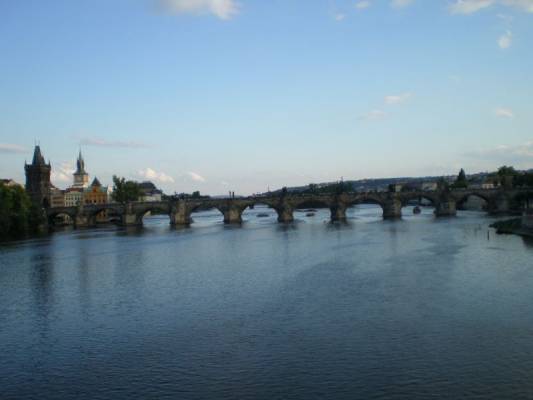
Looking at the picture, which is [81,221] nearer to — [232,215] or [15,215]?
[15,215]

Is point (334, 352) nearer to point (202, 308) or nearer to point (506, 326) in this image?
point (506, 326)

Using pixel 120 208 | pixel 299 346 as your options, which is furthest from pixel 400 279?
pixel 120 208

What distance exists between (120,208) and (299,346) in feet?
304

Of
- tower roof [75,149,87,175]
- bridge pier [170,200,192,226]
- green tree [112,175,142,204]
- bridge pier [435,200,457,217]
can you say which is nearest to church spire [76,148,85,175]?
tower roof [75,149,87,175]

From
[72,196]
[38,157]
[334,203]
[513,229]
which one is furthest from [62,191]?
[513,229]

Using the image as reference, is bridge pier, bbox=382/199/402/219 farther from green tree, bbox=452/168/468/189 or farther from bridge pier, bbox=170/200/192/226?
green tree, bbox=452/168/468/189

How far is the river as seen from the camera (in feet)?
61.2

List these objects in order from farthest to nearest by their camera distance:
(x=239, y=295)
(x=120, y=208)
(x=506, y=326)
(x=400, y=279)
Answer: (x=120, y=208) < (x=400, y=279) < (x=239, y=295) < (x=506, y=326)

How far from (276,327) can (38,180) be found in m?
111

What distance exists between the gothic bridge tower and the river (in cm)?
8026

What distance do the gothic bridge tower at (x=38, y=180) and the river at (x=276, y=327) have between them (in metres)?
80.3

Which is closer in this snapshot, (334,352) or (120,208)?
(334,352)

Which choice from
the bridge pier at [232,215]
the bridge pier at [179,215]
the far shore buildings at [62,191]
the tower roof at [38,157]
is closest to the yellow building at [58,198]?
the far shore buildings at [62,191]

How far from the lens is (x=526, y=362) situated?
19516 millimetres
